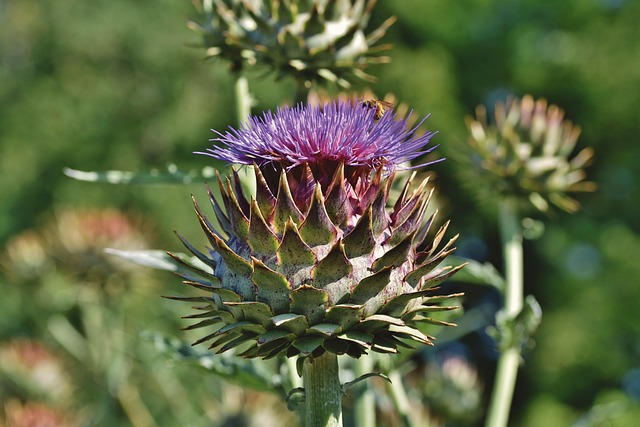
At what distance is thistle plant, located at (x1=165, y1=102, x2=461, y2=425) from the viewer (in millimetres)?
1347

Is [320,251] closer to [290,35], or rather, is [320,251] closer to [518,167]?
[290,35]

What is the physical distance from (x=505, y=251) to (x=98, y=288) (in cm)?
260

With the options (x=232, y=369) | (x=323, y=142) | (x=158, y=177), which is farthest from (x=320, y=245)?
(x=158, y=177)

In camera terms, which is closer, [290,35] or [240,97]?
[290,35]

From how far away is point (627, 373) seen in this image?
27.8 ft

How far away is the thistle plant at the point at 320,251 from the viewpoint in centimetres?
135

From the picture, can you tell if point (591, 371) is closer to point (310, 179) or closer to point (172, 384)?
point (172, 384)

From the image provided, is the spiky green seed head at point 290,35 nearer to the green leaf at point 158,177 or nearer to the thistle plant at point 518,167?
the green leaf at point 158,177

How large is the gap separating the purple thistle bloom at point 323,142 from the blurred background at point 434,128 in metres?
4.57

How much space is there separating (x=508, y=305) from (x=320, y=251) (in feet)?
3.60

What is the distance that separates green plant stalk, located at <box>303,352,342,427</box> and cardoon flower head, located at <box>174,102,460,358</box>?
89 millimetres

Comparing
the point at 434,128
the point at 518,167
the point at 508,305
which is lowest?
the point at 434,128

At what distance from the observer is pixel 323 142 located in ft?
4.76

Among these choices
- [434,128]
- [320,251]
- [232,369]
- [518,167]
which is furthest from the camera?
[434,128]
